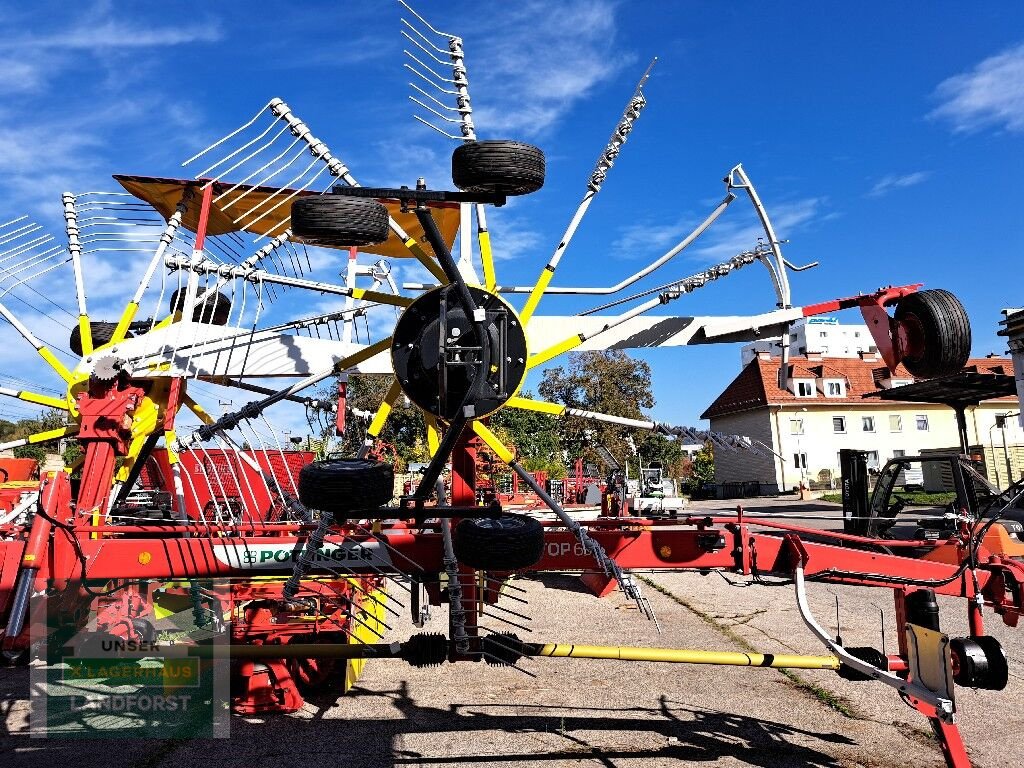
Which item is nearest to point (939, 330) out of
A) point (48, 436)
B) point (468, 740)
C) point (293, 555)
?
point (293, 555)

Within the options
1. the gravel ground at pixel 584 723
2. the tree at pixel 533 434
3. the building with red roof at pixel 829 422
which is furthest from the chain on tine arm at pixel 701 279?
the building with red roof at pixel 829 422

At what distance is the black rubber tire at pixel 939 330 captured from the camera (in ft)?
15.6

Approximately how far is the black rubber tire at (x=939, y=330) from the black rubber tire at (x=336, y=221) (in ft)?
12.3

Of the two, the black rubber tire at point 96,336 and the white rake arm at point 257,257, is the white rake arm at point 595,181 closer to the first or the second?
the white rake arm at point 257,257

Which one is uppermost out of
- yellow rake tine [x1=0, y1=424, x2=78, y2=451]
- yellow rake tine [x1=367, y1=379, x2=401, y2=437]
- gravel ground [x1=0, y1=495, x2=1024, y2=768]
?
yellow rake tine [x1=0, y1=424, x2=78, y2=451]

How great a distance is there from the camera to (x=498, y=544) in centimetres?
374

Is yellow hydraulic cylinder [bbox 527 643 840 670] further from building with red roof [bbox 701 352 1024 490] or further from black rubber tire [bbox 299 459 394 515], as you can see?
building with red roof [bbox 701 352 1024 490]

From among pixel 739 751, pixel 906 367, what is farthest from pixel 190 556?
Answer: pixel 906 367

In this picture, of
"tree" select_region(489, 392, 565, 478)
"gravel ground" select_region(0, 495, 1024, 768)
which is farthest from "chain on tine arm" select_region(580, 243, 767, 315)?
"tree" select_region(489, 392, 565, 478)

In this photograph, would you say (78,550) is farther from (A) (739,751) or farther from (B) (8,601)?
(A) (739,751)

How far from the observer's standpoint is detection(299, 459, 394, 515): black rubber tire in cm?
341

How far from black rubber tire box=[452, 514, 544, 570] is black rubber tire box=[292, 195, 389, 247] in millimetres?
1639

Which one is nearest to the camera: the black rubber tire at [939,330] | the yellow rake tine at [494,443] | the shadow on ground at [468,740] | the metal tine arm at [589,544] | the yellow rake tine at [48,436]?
the metal tine arm at [589,544]

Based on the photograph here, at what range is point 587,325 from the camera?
6215 mm
